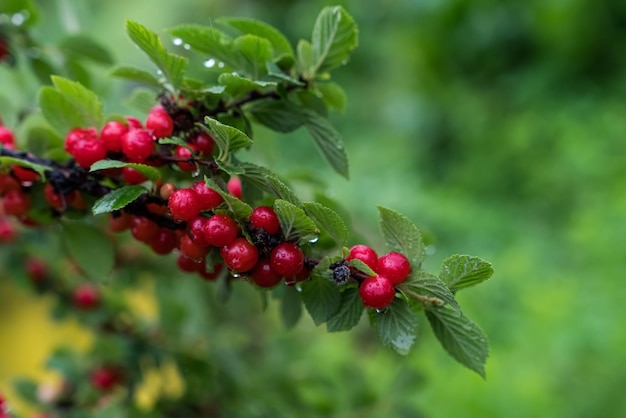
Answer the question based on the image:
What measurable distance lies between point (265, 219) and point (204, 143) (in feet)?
0.32

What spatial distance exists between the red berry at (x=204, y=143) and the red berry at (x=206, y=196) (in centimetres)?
6

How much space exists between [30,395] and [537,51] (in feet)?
8.44

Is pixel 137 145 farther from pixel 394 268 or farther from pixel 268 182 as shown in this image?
pixel 394 268

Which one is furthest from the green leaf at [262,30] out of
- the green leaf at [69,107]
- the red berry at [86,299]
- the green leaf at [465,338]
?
the red berry at [86,299]

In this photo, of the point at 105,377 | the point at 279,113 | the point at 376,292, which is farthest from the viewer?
the point at 105,377

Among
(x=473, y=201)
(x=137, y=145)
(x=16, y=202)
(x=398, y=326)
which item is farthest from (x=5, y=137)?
(x=473, y=201)

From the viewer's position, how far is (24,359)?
191cm

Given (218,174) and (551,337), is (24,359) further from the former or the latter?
(218,174)

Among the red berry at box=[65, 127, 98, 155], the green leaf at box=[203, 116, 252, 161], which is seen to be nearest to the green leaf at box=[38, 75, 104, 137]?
the red berry at box=[65, 127, 98, 155]

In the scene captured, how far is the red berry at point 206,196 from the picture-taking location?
0.50m

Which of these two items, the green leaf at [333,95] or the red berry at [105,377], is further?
the red berry at [105,377]

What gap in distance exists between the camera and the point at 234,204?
0.50 m

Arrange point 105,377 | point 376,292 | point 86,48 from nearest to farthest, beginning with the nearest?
point 376,292
point 86,48
point 105,377

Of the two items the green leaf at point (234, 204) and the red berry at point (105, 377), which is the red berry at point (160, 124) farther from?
the red berry at point (105, 377)
